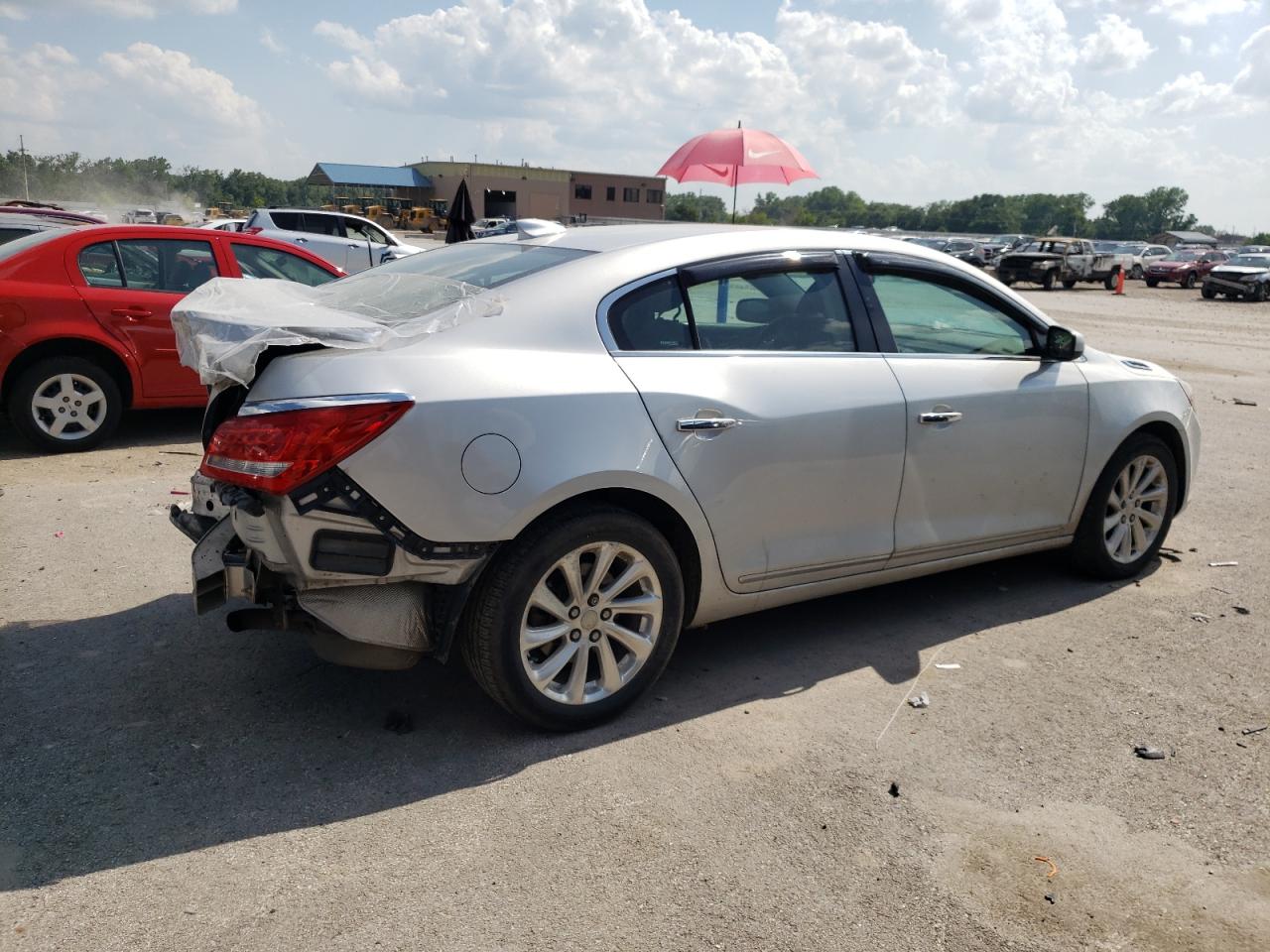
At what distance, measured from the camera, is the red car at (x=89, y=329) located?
736cm

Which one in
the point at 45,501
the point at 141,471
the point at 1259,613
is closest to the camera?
the point at 1259,613

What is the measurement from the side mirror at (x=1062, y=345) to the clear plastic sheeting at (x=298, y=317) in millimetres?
2718

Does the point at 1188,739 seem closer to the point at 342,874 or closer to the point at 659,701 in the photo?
the point at 659,701

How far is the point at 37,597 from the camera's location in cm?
478

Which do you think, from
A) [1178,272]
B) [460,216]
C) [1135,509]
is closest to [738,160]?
[460,216]

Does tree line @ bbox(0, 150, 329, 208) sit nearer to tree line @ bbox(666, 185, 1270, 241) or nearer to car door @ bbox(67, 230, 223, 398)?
tree line @ bbox(666, 185, 1270, 241)

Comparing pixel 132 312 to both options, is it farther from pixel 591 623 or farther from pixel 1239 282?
pixel 1239 282

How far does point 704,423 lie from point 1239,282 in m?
37.8

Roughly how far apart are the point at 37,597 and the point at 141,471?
2.54 metres

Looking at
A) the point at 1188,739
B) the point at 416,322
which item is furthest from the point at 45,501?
the point at 1188,739

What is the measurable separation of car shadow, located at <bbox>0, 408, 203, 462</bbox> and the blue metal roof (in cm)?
9754

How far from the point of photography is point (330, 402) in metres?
3.19

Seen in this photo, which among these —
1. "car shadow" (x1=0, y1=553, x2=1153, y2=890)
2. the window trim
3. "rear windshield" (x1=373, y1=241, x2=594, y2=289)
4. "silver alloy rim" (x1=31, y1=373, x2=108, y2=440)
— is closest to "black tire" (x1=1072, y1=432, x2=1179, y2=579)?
"car shadow" (x1=0, y1=553, x2=1153, y2=890)

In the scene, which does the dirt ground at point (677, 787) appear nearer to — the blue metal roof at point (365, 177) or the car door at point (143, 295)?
the car door at point (143, 295)
